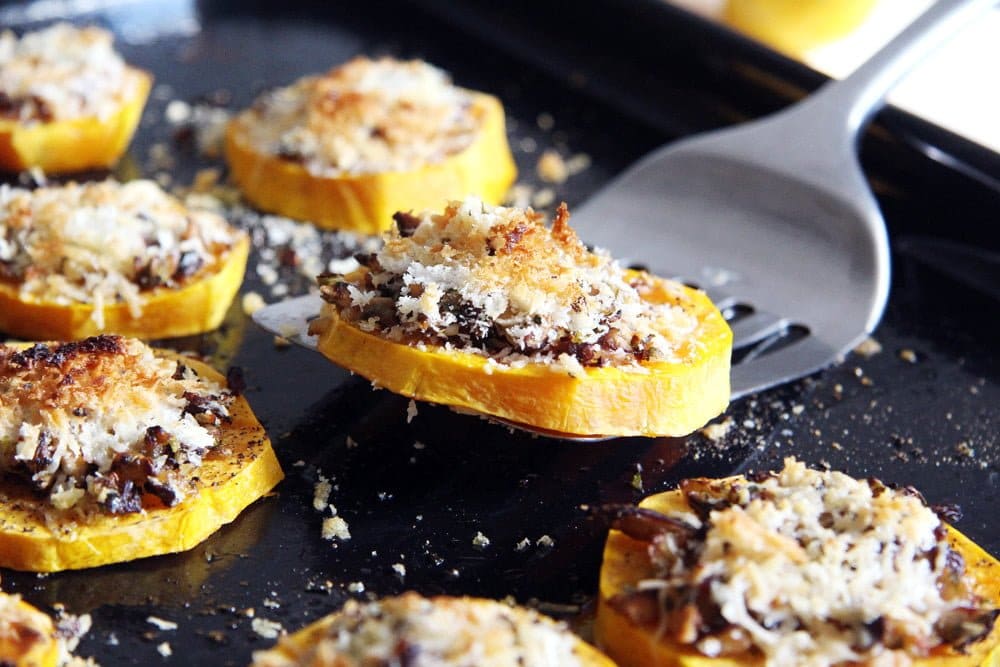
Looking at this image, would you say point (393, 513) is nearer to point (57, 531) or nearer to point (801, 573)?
point (57, 531)

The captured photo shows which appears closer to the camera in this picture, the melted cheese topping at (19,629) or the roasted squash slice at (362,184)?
the melted cheese topping at (19,629)

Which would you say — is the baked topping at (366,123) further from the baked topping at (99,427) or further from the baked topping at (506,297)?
the baked topping at (99,427)

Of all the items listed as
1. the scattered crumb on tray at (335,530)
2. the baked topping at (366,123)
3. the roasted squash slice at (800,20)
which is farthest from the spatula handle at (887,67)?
the scattered crumb on tray at (335,530)

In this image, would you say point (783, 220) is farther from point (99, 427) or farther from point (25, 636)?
point (25, 636)

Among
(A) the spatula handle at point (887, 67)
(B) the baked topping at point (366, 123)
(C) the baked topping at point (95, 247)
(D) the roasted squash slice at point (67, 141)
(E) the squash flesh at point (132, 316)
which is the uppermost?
(A) the spatula handle at point (887, 67)

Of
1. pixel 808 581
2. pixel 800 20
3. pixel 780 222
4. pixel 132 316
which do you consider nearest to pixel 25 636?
pixel 132 316

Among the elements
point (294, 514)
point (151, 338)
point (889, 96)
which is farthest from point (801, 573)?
point (889, 96)

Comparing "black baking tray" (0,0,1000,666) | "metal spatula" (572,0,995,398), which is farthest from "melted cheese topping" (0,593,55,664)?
"metal spatula" (572,0,995,398)
